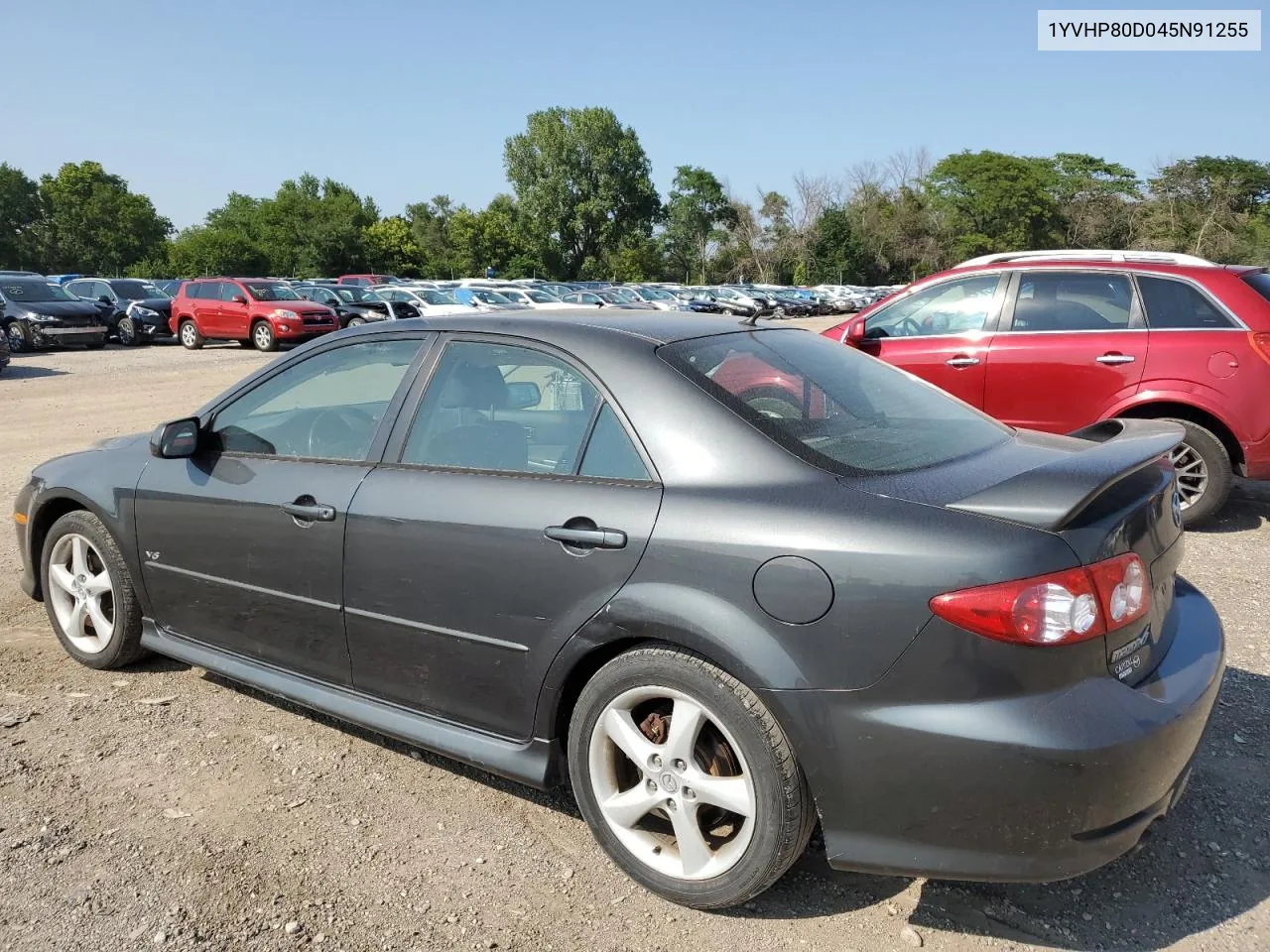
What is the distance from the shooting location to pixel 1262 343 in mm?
5961

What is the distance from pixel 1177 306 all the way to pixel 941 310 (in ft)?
5.26

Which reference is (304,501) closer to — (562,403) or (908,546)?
(562,403)

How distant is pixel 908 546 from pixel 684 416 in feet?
2.42

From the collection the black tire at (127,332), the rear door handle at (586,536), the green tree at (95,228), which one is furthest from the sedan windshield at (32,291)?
the green tree at (95,228)

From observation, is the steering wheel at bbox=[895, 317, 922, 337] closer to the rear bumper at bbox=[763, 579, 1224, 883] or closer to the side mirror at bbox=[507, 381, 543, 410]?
the side mirror at bbox=[507, 381, 543, 410]

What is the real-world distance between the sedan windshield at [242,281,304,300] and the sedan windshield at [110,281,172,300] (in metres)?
4.64

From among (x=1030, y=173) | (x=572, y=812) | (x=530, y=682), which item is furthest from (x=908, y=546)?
(x=1030, y=173)

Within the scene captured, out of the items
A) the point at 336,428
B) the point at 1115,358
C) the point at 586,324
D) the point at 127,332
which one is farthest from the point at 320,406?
the point at 127,332

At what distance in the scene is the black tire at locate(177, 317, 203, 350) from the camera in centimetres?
2377

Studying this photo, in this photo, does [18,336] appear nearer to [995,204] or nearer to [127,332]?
[127,332]

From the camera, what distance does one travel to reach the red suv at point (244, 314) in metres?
22.9

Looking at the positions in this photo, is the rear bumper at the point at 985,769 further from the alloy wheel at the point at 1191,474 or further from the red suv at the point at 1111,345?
the alloy wheel at the point at 1191,474

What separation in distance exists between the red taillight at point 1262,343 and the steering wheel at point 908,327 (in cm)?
219

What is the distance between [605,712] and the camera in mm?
2586
